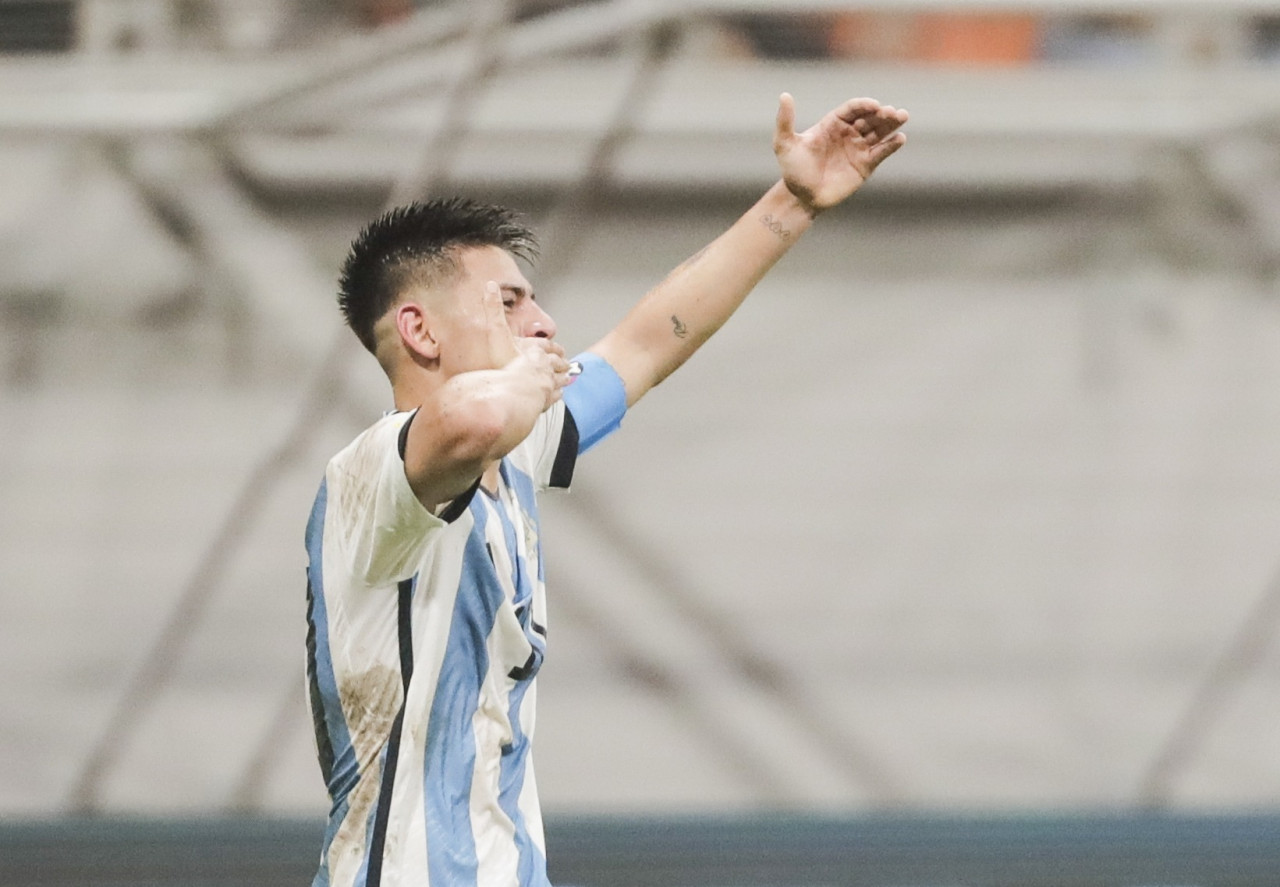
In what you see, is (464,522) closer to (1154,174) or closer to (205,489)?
(205,489)

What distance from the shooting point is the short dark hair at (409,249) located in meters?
1.69

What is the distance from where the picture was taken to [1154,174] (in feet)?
14.4

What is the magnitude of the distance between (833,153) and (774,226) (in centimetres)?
13

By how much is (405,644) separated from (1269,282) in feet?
11.9

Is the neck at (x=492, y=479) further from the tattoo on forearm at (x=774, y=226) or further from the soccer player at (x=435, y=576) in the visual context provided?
the tattoo on forearm at (x=774, y=226)

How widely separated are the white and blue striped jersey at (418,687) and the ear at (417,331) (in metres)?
0.11

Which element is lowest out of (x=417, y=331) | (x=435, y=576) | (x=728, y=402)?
(x=435, y=576)

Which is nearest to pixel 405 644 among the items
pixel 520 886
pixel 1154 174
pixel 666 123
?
pixel 520 886

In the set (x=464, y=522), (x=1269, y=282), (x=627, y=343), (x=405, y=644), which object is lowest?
(x=405, y=644)

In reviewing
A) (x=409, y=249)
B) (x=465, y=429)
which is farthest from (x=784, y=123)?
(x=465, y=429)

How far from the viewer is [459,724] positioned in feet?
5.14

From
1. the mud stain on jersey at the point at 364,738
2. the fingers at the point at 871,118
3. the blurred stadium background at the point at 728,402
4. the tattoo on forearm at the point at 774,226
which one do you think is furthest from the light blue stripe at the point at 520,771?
the blurred stadium background at the point at 728,402

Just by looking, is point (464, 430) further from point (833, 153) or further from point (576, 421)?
point (833, 153)

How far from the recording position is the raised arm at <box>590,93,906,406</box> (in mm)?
2064
